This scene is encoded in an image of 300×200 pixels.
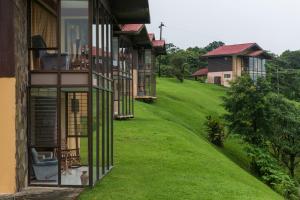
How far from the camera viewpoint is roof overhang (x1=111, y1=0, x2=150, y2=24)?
754 inches

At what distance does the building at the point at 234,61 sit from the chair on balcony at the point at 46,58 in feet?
202

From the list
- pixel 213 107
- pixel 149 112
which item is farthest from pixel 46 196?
pixel 213 107

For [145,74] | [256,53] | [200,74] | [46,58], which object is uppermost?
[256,53]

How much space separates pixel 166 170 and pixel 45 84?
246 inches

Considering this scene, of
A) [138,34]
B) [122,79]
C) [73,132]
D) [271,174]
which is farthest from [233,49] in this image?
[73,132]

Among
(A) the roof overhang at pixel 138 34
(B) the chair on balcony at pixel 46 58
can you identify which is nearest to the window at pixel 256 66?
(A) the roof overhang at pixel 138 34

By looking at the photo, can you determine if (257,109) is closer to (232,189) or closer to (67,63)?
(232,189)

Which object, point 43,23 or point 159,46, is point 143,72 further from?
point 43,23

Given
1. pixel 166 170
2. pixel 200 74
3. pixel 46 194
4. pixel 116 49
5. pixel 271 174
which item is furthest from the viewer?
pixel 200 74

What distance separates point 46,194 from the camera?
14117 mm

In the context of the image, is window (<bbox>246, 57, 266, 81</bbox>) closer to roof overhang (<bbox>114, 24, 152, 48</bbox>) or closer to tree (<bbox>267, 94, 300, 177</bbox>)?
roof overhang (<bbox>114, 24, 152, 48</bbox>)

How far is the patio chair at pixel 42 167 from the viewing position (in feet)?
50.4

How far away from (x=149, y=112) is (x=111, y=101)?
73.7 feet

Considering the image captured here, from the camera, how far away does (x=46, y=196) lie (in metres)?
13.9
